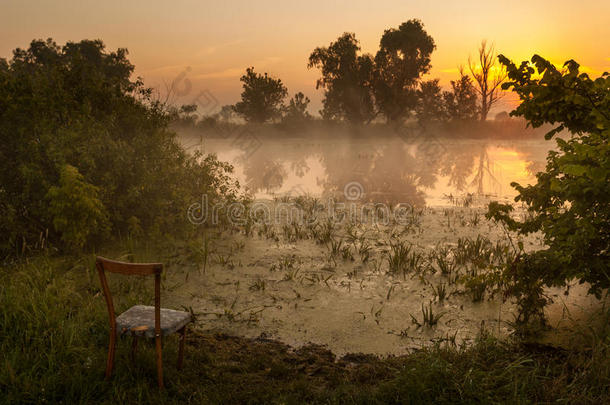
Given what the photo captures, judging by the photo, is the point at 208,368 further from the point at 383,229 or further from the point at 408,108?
the point at 408,108

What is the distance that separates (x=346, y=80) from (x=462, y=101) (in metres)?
11.5

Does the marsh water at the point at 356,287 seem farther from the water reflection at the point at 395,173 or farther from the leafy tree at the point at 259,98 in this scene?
the leafy tree at the point at 259,98

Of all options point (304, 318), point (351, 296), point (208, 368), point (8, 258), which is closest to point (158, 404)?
point (208, 368)

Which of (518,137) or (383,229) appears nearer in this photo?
(383,229)

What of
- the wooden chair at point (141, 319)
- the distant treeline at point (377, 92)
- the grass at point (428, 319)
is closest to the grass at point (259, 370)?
the wooden chair at point (141, 319)

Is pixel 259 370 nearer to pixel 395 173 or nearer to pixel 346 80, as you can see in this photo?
pixel 395 173

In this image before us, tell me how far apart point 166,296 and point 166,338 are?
1.70m

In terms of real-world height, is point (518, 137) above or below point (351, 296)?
above

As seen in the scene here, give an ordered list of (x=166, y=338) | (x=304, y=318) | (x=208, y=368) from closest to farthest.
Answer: (x=208, y=368)
(x=166, y=338)
(x=304, y=318)

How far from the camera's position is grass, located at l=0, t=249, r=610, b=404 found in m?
3.48

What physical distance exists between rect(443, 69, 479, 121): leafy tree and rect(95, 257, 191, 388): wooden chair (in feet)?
133

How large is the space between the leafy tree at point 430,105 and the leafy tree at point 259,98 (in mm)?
13564

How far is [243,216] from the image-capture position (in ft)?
32.0

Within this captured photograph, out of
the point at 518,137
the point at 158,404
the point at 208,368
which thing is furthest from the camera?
the point at 518,137
